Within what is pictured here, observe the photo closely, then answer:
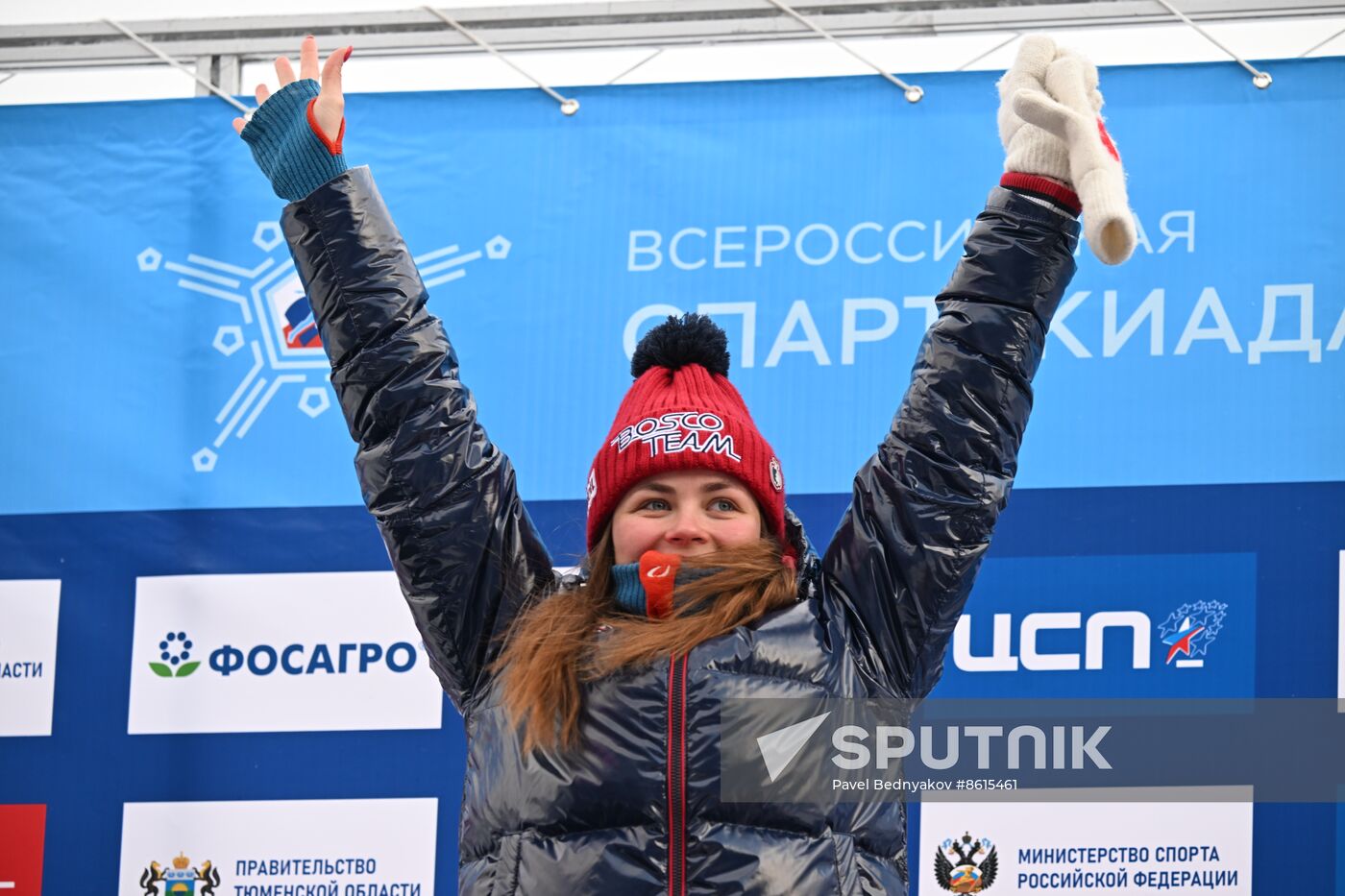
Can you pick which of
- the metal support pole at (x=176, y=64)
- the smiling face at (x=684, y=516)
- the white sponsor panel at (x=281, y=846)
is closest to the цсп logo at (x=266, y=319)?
the metal support pole at (x=176, y=64)

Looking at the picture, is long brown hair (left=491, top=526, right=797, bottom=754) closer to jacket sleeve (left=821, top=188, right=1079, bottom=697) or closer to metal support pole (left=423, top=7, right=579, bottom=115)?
jacket sleeve (left=821, top=188, right=1079, bottom=697)

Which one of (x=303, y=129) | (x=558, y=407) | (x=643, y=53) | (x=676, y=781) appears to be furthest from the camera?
(x=643, y=53)

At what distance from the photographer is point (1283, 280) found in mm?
2869

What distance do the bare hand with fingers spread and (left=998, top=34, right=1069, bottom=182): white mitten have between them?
2.28ft

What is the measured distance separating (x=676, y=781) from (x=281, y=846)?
1.53 metres

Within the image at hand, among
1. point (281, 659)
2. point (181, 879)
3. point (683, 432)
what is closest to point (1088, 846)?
point (683, 432)

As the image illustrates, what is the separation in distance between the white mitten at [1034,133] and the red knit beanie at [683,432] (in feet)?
1.27

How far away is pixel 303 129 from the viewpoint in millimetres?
1858

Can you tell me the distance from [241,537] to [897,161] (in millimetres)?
1319

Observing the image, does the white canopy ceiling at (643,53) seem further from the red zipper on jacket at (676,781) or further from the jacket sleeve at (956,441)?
the red zipper on jacket at (676,781)

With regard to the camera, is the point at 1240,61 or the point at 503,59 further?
the point at 503,59

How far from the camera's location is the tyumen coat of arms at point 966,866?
9.02ft

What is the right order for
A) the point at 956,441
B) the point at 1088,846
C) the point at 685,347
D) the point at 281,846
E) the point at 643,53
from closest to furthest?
the point at 956,441 → the point at 685,347 → the point at 1088,846 → the point at 281,846 → the point at 643,53

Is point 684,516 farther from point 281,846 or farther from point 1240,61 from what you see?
point 1240,61
